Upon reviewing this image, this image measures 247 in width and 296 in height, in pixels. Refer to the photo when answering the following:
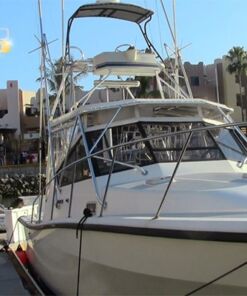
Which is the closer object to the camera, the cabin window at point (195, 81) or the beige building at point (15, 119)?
the beige building at point (15, 119)

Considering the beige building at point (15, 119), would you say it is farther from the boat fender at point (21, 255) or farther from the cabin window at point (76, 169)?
the cabin window at point (76, 169)

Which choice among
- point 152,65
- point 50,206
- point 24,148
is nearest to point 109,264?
point 50,206

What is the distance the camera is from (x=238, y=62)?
185 feet

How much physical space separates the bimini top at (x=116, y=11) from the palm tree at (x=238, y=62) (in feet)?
151

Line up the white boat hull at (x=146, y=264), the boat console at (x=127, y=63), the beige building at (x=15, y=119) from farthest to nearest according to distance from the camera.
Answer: the beige building at (x=15, y=119)
the boat console at (x=127, y=63)
the white boat hull at (x=146, y=264)

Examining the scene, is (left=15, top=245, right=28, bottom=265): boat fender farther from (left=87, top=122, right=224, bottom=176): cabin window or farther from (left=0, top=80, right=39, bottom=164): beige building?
(left=0, top=80, right=39, bottom=164): beige building

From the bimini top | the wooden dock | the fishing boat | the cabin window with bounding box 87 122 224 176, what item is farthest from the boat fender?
the bimini top

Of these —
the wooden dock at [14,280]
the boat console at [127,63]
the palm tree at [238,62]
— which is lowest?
the wooden dock at [14,280]

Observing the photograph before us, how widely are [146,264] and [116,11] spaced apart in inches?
181

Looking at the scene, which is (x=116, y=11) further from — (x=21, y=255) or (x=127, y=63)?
(x=21, y=255)

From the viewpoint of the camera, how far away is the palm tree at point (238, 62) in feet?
183

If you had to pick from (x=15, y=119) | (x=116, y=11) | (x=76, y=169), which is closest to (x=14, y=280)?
(x=76, y=169)

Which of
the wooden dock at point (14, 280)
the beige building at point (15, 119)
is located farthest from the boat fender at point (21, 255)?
the beige building at point (15, 119)

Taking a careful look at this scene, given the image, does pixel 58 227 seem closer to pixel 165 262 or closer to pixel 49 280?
pixel 49 280
